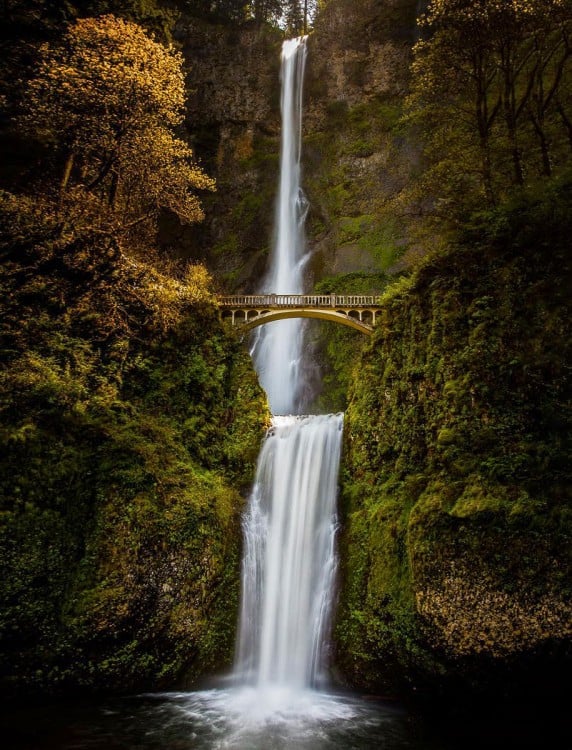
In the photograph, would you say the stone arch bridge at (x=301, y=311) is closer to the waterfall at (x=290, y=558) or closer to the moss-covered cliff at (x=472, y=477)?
the waterfall at (x=290, y=558)

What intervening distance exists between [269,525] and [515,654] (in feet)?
21.3

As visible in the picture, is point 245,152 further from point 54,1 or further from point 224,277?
point 54,1

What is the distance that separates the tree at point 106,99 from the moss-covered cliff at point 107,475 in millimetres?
2366

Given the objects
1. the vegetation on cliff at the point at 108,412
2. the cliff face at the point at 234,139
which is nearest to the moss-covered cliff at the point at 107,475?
the vegetation on cliff at the point at 108,412

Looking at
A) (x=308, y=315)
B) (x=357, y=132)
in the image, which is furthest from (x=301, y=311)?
(x=357, y=132)

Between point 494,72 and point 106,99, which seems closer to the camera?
point 106,99

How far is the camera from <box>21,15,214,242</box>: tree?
12195 mm

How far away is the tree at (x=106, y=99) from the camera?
480 inches

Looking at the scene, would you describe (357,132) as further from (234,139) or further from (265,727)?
(265,727)

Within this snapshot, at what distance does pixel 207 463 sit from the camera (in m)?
12.7

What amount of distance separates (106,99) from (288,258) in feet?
58.7

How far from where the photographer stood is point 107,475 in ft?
32.6

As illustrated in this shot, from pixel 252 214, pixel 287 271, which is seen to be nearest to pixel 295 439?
pixel 287 271

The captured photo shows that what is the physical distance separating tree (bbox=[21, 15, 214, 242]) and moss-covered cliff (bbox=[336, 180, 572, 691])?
880cm
